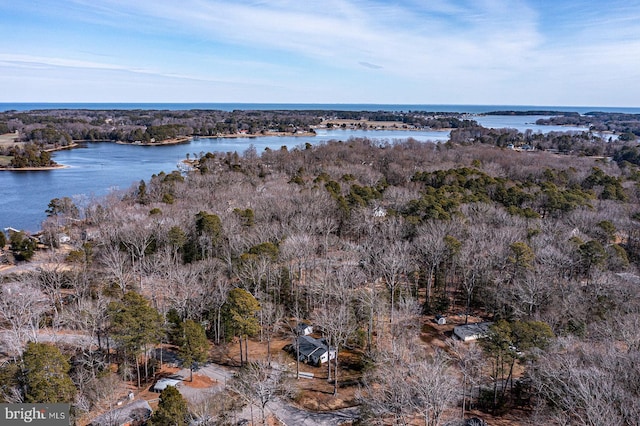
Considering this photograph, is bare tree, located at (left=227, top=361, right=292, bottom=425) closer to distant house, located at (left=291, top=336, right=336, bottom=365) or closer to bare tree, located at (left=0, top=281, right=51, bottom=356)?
distant house, located at (left=291, top=336, right=336, bottom=365)

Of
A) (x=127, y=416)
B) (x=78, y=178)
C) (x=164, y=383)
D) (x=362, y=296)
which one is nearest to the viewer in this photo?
(x=127, y=416)

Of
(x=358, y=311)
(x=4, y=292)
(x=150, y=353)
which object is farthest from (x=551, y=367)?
(x=4, y=292)

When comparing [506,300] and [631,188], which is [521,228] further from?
[631,188]

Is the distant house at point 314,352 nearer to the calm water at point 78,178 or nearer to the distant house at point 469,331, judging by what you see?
the distant house at point 469,331

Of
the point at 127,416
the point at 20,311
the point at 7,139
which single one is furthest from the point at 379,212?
the point at 7,139
